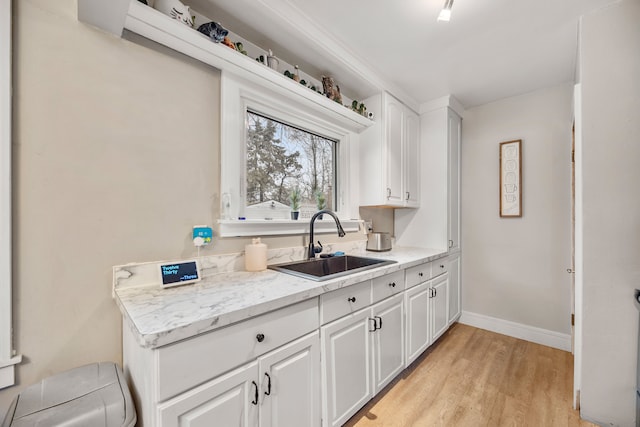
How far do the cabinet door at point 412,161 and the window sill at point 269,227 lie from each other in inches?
32.4

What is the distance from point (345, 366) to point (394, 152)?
180 centimetres

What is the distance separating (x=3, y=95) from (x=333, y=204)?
1.93 metres

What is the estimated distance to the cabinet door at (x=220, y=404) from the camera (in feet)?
2.67

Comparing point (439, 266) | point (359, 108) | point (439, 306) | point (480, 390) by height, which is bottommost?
point (480, 390)

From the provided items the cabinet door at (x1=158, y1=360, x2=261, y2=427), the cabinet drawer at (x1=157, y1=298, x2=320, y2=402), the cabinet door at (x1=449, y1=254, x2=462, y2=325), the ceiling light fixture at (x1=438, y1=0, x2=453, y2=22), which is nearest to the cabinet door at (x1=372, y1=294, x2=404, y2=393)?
the cabinet drawer at (x1=157, y1=298, x2=320, y2=402)

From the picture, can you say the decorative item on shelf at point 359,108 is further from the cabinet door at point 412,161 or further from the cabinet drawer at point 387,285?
the cabinet drawer at point 387,285

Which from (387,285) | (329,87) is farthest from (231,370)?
(329,87)

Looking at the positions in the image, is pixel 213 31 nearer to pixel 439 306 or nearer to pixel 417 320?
pixel 417 320

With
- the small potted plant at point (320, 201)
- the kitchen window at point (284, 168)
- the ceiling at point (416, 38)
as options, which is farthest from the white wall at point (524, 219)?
the small potted plant at point (320, 201)

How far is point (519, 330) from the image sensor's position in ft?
8.59

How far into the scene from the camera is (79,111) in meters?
1.10

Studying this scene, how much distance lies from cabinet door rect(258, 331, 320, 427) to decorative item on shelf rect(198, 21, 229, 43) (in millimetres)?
1487

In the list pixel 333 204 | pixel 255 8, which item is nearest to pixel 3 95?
pixel 255 8

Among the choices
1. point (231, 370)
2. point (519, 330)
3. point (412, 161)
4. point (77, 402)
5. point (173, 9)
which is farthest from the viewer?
point (412, 161)
